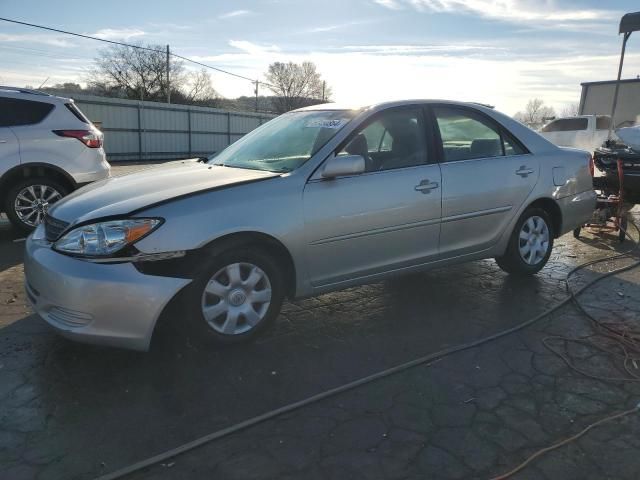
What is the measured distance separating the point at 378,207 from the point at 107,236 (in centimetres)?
179

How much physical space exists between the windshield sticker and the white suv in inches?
154

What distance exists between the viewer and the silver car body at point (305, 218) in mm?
3000

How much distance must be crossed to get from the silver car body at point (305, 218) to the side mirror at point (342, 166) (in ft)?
0.24

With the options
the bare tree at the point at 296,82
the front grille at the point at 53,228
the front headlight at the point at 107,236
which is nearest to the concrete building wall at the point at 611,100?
the front headlight at the point at 107,236

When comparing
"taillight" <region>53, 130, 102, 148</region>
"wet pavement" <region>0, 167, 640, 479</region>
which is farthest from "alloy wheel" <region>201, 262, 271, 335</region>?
"taillight" <region>53, 130, 102, 148</region>

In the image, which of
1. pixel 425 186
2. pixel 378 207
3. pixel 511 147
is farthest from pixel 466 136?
pixel 378 207

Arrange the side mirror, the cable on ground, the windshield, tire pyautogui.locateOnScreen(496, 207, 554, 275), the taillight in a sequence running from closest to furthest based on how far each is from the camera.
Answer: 1. the cable on ground
2. the side mirror
3. the windshield
4. tire pyautogui.locateOnScreen(496, 207, 554, 275)
5. the taillight

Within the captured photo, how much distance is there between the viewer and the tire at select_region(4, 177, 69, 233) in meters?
6.50

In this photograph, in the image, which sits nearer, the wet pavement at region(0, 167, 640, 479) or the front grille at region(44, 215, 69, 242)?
the wet pavement at region(0, 167, 640, 479)

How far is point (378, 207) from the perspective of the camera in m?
3.79

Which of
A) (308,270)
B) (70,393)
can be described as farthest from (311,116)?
(70,393)

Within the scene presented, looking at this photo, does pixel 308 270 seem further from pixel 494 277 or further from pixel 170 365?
pixel 494 277

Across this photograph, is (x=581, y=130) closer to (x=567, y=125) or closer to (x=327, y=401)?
(x=567, y=125)

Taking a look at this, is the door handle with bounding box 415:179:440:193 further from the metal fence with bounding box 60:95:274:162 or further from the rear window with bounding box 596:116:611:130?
the metal fence with bounding box 60:95:274:162
